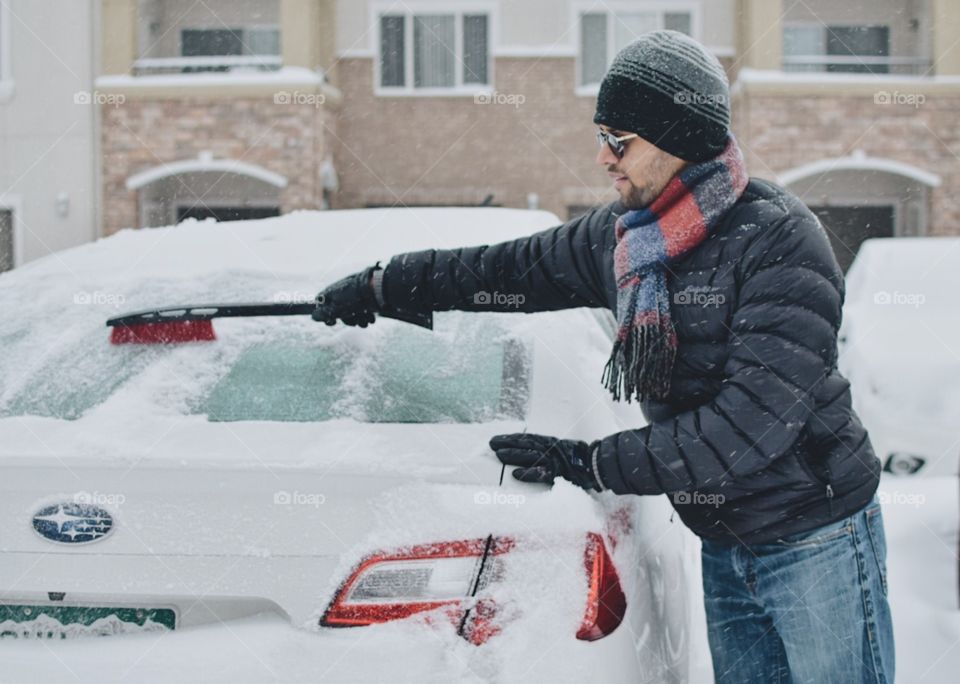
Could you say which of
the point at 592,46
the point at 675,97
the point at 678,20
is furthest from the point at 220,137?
the point at 675,97

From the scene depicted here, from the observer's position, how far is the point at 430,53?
17.0 metres

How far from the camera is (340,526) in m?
1.97

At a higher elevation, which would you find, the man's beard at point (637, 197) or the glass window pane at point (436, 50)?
the glass window pane at point (436, 50)

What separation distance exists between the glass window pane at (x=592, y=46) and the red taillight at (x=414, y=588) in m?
15.6

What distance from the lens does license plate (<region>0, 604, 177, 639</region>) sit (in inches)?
79.0

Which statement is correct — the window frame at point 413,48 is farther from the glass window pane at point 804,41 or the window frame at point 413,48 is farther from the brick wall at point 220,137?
the glass window pane at point 804,41

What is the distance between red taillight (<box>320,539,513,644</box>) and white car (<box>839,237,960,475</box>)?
15.1 feet

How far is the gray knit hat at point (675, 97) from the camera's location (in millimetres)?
2174

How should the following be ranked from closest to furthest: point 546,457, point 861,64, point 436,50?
point 546,457
point 861,64
point 436,50

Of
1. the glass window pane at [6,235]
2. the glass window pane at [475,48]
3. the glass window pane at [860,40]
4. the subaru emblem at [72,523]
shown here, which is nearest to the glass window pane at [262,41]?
the glass window pane at [475,48]

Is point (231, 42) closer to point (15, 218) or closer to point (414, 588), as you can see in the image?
point (15, 218)

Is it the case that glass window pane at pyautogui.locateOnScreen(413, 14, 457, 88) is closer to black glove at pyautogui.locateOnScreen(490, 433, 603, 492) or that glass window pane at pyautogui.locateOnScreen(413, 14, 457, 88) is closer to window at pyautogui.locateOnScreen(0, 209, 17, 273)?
window at pyautogui.locateOnScreen(0, 209, 17, 273)

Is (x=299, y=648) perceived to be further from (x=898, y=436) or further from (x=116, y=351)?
(x=898, y=436)

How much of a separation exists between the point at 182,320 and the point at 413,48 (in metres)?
15.1
